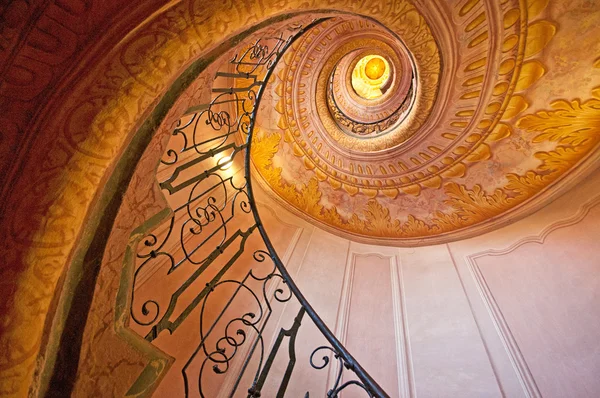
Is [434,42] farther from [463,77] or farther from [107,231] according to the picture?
[107,231]

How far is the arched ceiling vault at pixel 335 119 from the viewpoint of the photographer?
875 millimetres

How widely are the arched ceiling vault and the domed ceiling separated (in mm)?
16

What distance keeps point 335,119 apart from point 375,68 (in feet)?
8.96

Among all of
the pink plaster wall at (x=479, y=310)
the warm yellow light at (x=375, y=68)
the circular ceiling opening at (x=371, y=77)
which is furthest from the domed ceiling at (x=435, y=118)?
the warm yellow light at (x=375, y=68)

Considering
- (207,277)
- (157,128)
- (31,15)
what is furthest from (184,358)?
(31,15)

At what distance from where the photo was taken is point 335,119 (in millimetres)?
5184

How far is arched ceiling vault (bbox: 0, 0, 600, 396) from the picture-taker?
0.88m

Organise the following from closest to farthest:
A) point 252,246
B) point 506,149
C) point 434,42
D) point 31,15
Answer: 1. point 31,15
2. point 434,42
3. point 506,149
4. point 252,246

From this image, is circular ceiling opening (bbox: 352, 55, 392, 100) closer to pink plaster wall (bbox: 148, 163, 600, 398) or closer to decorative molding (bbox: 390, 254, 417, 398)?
pink plaster wall (bbox: 148, 163, 600, 398)

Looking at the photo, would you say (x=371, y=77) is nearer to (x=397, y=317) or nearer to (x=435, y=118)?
(x=435, y=118)

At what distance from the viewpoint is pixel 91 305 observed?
3.11ft

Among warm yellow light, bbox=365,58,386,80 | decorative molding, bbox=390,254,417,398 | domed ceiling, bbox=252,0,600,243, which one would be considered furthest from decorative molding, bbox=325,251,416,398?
warm yellow light, bbox=365,58,386,80

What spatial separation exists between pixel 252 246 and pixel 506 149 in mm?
3450

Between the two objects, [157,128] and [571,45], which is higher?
[571,45]
